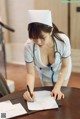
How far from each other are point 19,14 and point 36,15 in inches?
111

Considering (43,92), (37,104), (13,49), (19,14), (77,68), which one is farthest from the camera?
(13,49)

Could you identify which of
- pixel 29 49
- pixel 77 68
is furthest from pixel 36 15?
pixel 77 68

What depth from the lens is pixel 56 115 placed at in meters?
1.32

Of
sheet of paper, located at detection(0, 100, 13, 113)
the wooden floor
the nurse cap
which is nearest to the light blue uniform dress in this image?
the nurse cap

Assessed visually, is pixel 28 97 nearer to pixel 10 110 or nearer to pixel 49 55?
pixel 10 110

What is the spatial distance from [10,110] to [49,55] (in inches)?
22.2

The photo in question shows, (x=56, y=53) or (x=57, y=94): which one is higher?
(x=56, y=53)

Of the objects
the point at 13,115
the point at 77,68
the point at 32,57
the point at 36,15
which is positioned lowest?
the point at 77,68

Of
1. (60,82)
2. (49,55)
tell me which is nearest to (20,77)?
(49,55)

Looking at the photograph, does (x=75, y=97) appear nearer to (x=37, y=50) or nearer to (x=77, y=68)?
(x=37, y=50)

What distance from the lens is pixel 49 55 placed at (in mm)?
1794

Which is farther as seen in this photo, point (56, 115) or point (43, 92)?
point (43, 92)

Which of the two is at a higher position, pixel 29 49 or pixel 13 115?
pixel 29 49

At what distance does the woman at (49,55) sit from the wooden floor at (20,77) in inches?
56.8
